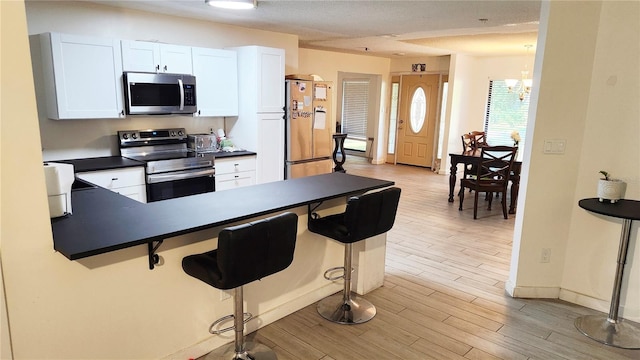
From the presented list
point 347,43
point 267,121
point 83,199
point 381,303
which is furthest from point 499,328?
point 347,43

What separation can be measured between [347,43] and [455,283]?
178 inches

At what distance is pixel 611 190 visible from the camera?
8.89 ft

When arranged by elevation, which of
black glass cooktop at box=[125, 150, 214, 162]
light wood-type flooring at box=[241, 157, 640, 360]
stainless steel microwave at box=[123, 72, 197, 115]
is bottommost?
light wood-type flooring at box=[241, 157, 640, 360]

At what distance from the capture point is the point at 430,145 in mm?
8953

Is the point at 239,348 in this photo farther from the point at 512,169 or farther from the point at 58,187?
the point at 512,169

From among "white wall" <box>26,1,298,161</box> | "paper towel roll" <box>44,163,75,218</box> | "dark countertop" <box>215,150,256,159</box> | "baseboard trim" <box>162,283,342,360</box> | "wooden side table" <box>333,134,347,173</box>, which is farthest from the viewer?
"wooden side table" <box>333,134,347,173</box>

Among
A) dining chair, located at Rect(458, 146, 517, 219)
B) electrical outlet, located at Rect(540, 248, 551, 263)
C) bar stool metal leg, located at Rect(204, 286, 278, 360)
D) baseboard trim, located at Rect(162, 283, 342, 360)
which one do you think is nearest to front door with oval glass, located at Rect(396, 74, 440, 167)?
dining chair, located at Rect(458, 146, 517, 219)

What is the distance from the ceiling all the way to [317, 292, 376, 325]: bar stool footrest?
2541 mm

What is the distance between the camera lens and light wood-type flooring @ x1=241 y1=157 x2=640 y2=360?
2.53m

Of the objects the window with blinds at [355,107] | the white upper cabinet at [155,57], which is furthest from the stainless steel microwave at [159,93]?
the window with blinds at [355,107]

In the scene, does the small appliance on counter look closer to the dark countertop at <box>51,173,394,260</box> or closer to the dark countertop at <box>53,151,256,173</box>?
the dark countertop at <box>53,151,256,173</box>

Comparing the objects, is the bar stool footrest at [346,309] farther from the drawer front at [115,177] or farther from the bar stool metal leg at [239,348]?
the drawer front at [115,177]

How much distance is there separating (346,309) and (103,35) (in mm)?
3445

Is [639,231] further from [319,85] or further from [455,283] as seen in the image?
[319,85]
